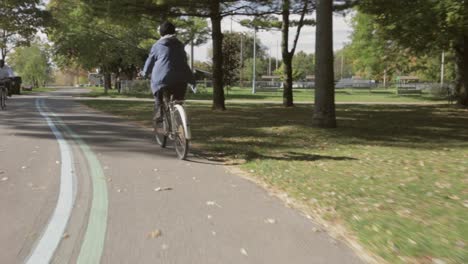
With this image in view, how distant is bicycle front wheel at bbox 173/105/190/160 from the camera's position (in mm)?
7754

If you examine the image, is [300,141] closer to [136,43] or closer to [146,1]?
[146,1]

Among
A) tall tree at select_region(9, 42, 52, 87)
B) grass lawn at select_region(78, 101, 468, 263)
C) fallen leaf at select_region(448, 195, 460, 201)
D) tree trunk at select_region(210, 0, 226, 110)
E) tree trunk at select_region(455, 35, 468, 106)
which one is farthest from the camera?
tall tree at select_region(9, 42, 52, 87)

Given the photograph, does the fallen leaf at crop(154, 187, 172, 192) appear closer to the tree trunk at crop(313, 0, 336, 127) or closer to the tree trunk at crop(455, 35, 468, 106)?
the tree trunk at crop(313, 0, 336, 127)

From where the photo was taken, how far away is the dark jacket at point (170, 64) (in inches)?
323

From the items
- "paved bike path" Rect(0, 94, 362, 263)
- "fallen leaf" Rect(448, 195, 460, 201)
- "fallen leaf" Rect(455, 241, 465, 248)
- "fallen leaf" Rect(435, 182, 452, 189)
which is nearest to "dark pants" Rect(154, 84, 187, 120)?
"paved bike path" Rect(0, 94, 362, 263)

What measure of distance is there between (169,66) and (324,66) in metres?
4.91

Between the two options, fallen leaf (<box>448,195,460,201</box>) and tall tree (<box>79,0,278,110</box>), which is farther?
tall tree (<box>79,0,278,110</box>)

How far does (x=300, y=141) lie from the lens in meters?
10.3

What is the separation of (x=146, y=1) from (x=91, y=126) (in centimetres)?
650

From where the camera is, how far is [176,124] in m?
8.23

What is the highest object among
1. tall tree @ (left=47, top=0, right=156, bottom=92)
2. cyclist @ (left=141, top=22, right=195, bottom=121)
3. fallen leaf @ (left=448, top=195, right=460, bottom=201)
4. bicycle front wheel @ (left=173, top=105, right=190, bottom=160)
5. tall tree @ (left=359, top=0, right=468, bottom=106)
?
tall tree @ (left=47, top=0, right=156, bottom=92)

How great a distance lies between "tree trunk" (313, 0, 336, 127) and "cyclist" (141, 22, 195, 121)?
4451mm

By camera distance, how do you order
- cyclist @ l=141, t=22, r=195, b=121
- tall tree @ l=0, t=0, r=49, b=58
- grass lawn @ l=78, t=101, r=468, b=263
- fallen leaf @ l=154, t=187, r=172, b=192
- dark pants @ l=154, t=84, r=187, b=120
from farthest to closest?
tall tree @ l=0, t=0, r=49, b=58
dark pants @ l=154, t=84, r=187, b=120
cyclist @ l=141, t=22, r=195, b=121
fallen leaf @ l=154, t=187, r=172, b=192
grass lawn @ l=78, t=101, r=468, b=263

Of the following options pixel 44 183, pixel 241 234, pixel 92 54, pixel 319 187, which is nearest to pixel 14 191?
pixel 44 183
